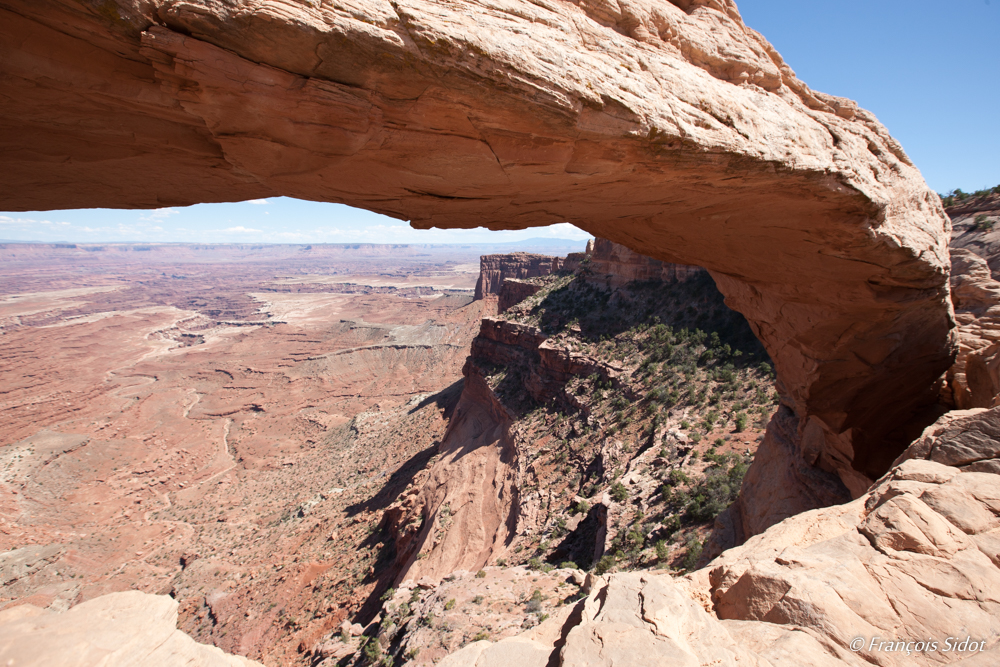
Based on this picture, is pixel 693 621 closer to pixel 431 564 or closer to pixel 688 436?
pixel 688 436

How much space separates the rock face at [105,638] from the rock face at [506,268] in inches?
2979

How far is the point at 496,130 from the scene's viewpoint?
365 cm

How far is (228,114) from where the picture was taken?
315cm

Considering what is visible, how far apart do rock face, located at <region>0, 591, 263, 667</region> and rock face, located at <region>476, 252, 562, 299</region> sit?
75679 mm

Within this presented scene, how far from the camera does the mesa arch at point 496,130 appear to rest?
286 centimetres

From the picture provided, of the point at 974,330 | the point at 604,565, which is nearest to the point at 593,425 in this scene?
the point at 604,565

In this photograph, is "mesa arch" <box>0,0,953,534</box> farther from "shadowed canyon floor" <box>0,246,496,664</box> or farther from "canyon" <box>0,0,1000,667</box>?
"shadowed canyon floor" <box>0,246,496,664</box>

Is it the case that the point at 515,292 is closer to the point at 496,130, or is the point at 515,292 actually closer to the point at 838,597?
the point at 496,130

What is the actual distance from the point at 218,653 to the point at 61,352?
115m

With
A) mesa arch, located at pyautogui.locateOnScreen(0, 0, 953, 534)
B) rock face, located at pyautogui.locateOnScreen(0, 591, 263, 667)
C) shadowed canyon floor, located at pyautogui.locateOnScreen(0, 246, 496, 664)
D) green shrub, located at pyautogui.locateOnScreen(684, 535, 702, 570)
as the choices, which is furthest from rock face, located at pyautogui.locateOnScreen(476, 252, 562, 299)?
rock face, located at pyautogui.locateOnScreen(0, 591, 263, 667)

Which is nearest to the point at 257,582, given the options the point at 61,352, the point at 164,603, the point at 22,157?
the point at 164,603

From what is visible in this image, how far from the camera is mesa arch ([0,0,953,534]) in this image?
2859 mm

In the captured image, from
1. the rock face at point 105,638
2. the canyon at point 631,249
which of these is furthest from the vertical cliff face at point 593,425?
the rock face at point 105,638

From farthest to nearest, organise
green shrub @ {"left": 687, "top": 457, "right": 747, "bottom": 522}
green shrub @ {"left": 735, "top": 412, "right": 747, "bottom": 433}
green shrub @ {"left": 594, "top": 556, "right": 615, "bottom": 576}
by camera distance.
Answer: green shrub @ {"left": 735, "top": 412, "right": 747, "bottom": 433}, green shrub @ {"left": 687, "top": 457, "right": 747, "bottom": 522}, green shrub @ {"left": 594, "top": 556, "right": 615, "bottom": 576}
